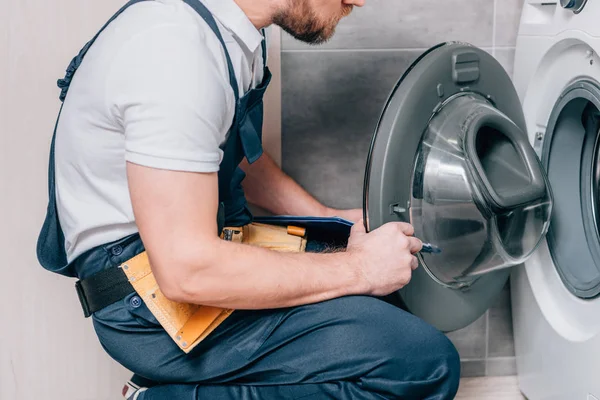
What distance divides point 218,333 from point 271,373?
0.38ft

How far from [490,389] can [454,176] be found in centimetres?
75

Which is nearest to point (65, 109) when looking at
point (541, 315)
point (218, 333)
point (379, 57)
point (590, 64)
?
point (218, 333)

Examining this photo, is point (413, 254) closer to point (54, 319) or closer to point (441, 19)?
point (441, 19)

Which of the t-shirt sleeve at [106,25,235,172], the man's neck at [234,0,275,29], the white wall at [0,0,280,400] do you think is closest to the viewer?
the t-shirt sleeve at [106,25,235,172]

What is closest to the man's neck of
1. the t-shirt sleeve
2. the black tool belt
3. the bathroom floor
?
the t-shirt sleeve

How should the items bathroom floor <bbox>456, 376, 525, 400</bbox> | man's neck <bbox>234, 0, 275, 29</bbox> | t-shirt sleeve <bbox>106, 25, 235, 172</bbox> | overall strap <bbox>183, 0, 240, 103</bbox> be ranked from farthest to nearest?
bathroom floor <bbox>456, 376, 525, 400</bbox>, man's neck <bbox>234, 0, 275, 29</bbox>, overall strap <bbox>183, 0, 240, 103</bbox>, t-shirt sleeve <bbox>106, 25, 235, 172</bbox>

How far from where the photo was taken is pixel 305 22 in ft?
4.32

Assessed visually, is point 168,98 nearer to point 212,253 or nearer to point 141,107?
point 141,107

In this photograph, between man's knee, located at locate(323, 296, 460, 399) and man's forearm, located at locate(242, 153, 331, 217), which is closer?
man's knee, located at locate(323, 296, 460, 399)

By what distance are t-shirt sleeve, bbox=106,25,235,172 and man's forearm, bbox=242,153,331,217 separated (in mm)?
536

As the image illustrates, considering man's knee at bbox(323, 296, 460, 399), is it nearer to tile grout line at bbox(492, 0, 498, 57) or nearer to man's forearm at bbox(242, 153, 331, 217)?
man's forearm at bbox(242, 153, 331, 217)

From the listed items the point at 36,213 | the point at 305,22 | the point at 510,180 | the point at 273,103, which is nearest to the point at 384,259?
the point at 510,180

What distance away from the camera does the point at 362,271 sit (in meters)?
1.24

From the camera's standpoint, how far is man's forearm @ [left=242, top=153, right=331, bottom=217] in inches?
Result: 64.1
